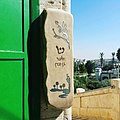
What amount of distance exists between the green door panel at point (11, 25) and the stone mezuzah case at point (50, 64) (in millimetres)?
116

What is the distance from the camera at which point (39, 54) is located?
2451mm

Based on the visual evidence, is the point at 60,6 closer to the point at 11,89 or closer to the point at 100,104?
the point at 11,89

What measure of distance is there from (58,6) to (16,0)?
1.27 feet

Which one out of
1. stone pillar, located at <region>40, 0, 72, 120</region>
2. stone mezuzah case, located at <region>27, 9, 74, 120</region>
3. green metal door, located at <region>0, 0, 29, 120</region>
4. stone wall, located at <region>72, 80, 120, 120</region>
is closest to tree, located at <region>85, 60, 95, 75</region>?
stone wall, located at <region>72, 80, 120, 120</region>

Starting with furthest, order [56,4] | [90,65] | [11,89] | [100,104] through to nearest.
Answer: [90,65] < [100,104] < [56,4] < [11,89]

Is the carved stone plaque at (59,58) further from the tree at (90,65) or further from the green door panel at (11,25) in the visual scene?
the tree at (90,65)

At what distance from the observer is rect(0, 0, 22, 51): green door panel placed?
2.23m

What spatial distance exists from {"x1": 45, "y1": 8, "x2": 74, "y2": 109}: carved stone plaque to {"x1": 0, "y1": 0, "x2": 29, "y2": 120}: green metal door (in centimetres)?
19

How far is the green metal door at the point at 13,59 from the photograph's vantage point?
222 centimetres

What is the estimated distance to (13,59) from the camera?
228cm

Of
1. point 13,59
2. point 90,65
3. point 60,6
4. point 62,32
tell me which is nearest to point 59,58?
point 62,32

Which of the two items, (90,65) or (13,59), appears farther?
(90,65)

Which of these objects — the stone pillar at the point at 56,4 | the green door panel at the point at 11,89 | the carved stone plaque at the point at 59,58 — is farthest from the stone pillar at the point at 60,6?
the green door panel at the point at 11,89

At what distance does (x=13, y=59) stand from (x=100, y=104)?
520 cm
